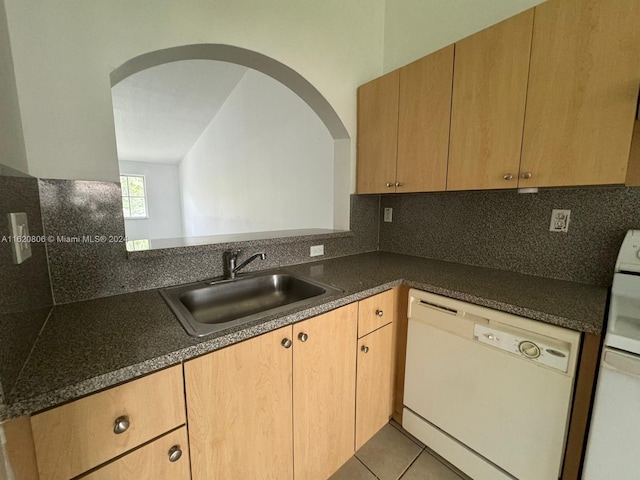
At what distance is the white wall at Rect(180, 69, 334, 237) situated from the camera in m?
2.56

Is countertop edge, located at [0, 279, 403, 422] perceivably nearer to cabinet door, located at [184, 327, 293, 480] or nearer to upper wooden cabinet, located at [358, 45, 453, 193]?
cabinet door, located at [184, 327, 293, 480]

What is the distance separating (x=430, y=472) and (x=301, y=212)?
2.22 m

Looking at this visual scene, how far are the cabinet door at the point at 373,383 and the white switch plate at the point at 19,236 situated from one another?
3.85 feet

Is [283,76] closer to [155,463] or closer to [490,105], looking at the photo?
[490,105]

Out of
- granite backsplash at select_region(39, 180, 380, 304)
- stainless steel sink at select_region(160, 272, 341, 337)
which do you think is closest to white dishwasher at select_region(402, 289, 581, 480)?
stainless steel sink at select_region(160, 272, 341, 337)

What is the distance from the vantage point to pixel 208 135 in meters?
5.21

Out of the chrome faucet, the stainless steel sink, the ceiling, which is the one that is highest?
the ceiling

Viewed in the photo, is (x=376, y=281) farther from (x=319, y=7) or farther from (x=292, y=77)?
(x=319, y=7)

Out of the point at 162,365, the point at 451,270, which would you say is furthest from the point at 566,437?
the point at 162,365

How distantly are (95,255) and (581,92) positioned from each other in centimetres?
194

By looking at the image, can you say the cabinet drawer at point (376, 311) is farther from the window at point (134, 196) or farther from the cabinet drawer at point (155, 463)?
the window at point (134, 196)

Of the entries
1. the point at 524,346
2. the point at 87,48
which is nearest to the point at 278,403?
the point at 524,346

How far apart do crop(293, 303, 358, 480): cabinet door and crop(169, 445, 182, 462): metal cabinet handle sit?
0.39 m

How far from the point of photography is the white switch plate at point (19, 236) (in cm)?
64
